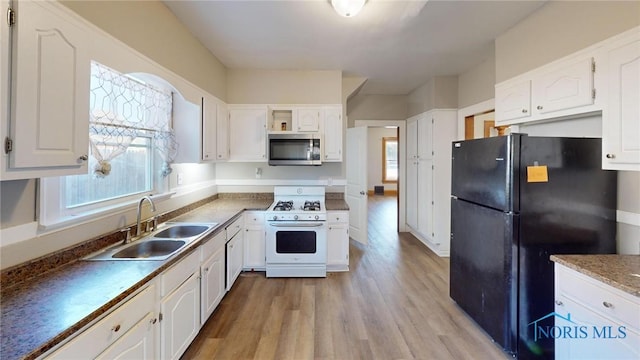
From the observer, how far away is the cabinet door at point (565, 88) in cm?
194

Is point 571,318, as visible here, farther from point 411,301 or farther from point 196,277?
point 196,277

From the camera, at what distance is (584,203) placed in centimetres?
195

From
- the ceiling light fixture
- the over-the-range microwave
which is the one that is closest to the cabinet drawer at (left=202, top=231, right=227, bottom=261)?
the over-the-range microwave

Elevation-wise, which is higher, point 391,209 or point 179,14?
point 179,14

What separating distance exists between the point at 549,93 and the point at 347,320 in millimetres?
2552

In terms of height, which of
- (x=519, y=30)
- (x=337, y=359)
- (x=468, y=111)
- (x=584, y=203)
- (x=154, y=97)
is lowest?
(x=337, y=359)

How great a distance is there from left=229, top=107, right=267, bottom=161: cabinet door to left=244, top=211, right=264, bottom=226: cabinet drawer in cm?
77

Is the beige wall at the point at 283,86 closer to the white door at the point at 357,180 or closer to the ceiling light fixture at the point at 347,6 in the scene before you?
the white door at the point at 357,180

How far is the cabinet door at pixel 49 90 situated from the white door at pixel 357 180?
371cm

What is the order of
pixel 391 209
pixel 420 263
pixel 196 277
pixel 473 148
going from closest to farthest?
pixel 196 277 → pixel 473 148 → pixel 420 263 → pixel 391 209

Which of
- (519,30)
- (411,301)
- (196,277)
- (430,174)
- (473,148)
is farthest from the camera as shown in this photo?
(430,174)

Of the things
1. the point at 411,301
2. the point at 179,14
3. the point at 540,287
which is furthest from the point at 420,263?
the point at 179,14

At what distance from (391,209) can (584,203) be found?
6.27 meters

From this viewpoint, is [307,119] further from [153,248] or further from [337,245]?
[153,248]
